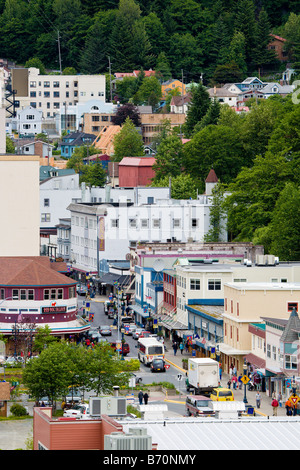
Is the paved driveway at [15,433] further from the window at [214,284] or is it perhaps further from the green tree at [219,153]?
the green tree at [219,153]

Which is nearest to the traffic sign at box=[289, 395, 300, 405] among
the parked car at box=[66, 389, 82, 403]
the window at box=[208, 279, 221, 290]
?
the parked car at box=[66, 389, 82, 403]

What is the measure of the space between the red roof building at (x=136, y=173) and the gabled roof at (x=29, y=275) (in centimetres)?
7579

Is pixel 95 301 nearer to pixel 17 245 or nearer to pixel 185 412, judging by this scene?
pixel 17 245

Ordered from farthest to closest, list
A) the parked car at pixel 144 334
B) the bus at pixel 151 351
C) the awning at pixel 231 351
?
the parked car at pixel 144 334 → the bus at pixel 151 351 → the awning at pixel 231 351

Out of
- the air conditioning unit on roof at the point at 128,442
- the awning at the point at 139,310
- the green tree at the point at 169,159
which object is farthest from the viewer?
the green tree at the point at 169,159

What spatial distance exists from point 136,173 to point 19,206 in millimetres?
55589

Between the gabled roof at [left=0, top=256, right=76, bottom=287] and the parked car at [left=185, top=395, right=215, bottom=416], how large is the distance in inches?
1270

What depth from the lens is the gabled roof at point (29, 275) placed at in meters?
101

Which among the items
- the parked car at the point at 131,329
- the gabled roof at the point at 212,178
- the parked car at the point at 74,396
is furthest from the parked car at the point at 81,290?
the parked car at the point at 74,396

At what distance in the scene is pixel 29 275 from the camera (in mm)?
101875

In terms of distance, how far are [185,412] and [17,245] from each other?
56.0 m

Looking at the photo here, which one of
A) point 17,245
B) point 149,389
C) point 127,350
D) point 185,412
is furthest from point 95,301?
point 185,412
